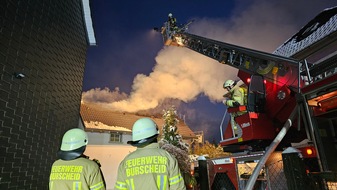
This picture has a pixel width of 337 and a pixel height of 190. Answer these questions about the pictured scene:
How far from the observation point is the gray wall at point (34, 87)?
161 inches

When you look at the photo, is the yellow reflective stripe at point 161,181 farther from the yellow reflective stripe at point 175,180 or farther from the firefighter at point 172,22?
the firefighter at point 172,22

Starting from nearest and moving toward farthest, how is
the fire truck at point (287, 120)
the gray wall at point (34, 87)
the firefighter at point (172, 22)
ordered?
the fire truck at point (287, 120)
the gray wall at point (34, 87)
the firefighter at point (172, 22)

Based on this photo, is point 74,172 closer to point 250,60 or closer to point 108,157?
point 250,60

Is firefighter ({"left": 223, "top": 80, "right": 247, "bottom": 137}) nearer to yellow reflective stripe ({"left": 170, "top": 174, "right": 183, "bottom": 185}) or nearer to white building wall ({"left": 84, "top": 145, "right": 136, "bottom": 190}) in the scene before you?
yellow reflective stripe ({"left": 170, "top": 174, "right": 183, "bottom": 185})

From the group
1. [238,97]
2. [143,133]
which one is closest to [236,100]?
[238,97]

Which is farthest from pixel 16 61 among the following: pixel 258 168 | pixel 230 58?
pixel 230 58

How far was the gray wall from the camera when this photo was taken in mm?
4094

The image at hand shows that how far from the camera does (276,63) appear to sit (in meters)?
4.96

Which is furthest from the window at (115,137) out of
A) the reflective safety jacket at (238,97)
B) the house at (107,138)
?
the reflective safety jacket at (238,97)

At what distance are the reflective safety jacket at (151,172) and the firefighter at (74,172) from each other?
514mm

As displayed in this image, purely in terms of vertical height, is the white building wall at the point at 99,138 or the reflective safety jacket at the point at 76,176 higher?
the white building wall at the point at 99,138

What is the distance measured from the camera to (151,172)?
2104 mm

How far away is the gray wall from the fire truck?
3481 millimetres

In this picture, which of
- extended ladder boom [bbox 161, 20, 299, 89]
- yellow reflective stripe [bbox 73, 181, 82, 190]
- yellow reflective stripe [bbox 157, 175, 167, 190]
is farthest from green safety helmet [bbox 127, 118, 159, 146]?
extended ladder boom [bbox 161, 20, 299, 89]
